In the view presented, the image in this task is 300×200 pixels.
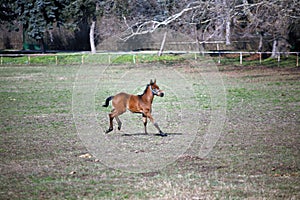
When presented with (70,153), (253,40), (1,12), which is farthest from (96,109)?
(1,12)

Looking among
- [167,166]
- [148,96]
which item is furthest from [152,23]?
[167,166]

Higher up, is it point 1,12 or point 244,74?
point 1,12

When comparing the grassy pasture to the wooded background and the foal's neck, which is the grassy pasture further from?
the wooded background

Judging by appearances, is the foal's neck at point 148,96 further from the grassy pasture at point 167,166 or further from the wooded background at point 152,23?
the wooded background at point 152,23

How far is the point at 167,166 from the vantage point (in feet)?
29.6

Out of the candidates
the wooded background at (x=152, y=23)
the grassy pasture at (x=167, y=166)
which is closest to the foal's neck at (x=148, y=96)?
the grassy pasture at (x=167, y=166)

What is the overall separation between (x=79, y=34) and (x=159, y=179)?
53806 millimetres

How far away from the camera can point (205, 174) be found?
8383mm

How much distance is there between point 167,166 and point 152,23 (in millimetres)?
17927

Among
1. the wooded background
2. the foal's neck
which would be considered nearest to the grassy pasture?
the foal's neck

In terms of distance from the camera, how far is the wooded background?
22469 millimetres

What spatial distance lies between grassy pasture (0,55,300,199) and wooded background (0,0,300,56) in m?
4.86

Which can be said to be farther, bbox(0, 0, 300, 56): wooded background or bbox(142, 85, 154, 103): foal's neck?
bbox(0, 0, 300, 56): wooded background

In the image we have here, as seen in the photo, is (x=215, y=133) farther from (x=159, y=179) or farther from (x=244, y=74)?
(x=244, y=74)
